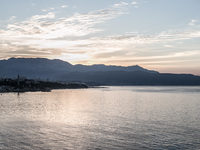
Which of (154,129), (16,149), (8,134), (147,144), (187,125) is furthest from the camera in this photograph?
(187,125)

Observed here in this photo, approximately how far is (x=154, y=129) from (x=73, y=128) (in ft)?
53.5

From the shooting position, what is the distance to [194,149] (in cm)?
3388

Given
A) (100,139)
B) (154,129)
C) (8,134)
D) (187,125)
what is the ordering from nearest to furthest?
(100,139) < (8,134) < (154,129) < (187,125)

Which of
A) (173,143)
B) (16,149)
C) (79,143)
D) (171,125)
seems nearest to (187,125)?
(171,125)

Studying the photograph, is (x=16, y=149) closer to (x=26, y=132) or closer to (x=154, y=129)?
(x=26, y=132)

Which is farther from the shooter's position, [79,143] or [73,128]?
[73,128]

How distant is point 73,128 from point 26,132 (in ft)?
30.6

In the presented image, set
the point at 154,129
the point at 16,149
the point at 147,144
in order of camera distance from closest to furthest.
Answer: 1. the point at 16,149
2. the point at 147,144
3. the point at 154,129

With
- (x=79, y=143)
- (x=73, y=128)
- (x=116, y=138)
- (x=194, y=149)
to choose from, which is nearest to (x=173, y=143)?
(x=194, y=149)

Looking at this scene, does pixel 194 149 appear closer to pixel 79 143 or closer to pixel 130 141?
pixel 130 141

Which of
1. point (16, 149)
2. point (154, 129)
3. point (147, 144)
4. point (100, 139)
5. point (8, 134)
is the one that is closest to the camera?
point (16, 149)

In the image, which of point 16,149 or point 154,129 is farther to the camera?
point 154,129

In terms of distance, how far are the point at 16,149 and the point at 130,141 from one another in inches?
684

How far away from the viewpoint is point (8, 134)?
137 ft
